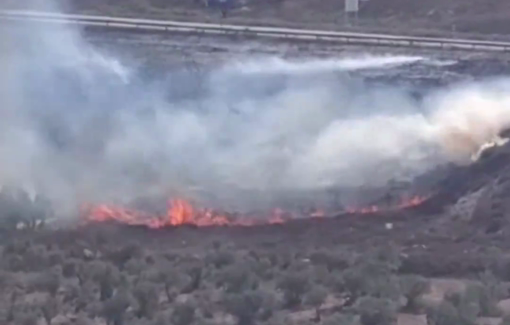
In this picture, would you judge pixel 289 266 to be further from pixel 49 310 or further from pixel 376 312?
pixel 49 310

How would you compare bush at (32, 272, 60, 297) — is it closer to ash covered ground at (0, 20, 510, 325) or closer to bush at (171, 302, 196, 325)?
ash covered ground at (0, 20, 510, 325)

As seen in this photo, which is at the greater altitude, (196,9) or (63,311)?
(196,9)

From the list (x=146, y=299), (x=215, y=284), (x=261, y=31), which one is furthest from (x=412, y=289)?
(x=261, y=31)

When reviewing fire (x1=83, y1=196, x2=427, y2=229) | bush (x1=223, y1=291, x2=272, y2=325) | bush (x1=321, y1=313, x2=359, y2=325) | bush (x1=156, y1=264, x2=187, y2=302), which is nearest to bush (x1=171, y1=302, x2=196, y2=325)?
bush (x1=223, y1=291, x2=272, y2=325)

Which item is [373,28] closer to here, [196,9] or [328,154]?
[196,9]

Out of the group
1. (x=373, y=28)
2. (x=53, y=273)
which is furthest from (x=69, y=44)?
(x=53, y=273)

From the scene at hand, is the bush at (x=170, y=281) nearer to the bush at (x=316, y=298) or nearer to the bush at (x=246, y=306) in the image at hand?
the bush at (x=246, y=306)

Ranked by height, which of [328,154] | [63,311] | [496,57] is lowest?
[63,311]
